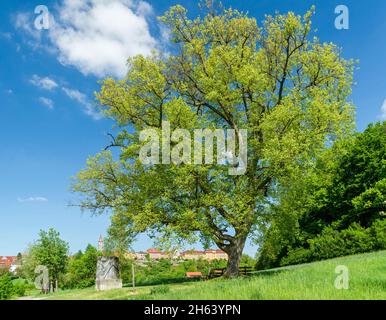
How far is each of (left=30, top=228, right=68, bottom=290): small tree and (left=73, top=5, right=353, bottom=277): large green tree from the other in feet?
92.0

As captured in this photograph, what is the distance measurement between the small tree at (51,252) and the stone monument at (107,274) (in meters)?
25.9

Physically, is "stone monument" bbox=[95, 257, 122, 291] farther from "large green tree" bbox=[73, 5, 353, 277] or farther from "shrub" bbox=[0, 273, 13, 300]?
"shrub" bbox=[0, 273, 13, 300]

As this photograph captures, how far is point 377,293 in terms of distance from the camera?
11.3 meters

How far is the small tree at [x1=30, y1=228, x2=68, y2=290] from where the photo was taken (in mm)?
53281

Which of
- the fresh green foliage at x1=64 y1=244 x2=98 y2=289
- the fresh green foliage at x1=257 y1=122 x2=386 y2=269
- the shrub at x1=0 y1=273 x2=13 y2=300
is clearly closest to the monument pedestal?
the fresh green foliage at x1=257 y1=122 x2=386 y2=269

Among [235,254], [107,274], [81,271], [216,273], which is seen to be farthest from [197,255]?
[235,254]

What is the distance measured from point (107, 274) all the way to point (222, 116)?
45.0ft

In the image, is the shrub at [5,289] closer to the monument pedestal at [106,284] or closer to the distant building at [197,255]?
the distant building at [197,255]

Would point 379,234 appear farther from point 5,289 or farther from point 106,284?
point 5,289

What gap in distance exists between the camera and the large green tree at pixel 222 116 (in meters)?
24.0

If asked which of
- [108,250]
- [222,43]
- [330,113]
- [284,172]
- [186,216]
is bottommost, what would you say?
[108,250]
